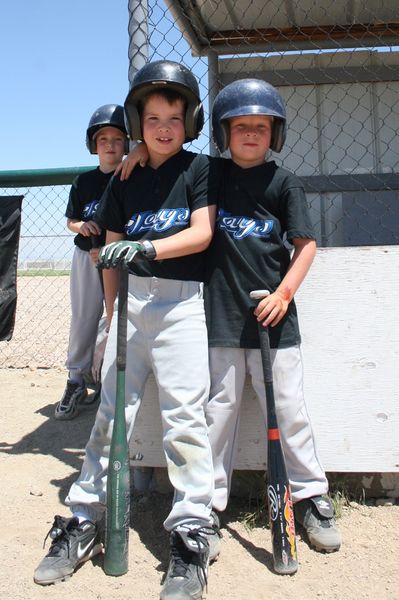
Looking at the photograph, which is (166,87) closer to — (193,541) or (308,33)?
(193,541)

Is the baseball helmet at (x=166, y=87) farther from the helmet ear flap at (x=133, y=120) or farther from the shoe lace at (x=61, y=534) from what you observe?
the shoe lace at (x=61, y=534)

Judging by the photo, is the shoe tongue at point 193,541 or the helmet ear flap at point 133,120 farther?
the helmet ear flap at point 133,120

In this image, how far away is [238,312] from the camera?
230 cm

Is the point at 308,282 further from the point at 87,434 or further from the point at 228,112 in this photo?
the point at 87,434

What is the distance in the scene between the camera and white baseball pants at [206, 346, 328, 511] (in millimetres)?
2314

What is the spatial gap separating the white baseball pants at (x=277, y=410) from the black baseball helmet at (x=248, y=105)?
0.87 metres

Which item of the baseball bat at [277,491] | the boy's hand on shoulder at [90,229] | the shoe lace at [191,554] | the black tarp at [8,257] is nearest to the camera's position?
the shoe lace at [191,554]

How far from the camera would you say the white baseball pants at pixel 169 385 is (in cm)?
214

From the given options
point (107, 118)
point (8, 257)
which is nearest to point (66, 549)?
point (107, 118)

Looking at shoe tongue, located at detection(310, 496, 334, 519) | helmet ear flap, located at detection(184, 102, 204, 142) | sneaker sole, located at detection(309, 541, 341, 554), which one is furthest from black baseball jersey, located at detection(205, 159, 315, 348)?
sneaker sole, located at detection(309, 541, 341, 554)

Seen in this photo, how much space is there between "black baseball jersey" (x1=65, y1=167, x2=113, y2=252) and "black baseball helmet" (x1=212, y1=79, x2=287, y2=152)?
1054 mm

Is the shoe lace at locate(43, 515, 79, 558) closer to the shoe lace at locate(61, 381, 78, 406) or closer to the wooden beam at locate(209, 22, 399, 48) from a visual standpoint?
the shoe lace at locate(61, 381, 78, 406)

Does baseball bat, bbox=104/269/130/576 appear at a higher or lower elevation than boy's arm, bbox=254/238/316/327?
Result: lower

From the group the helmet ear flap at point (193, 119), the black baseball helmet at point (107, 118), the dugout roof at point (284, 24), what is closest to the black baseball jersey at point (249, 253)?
the helmet ear flap at point (193, 119)
